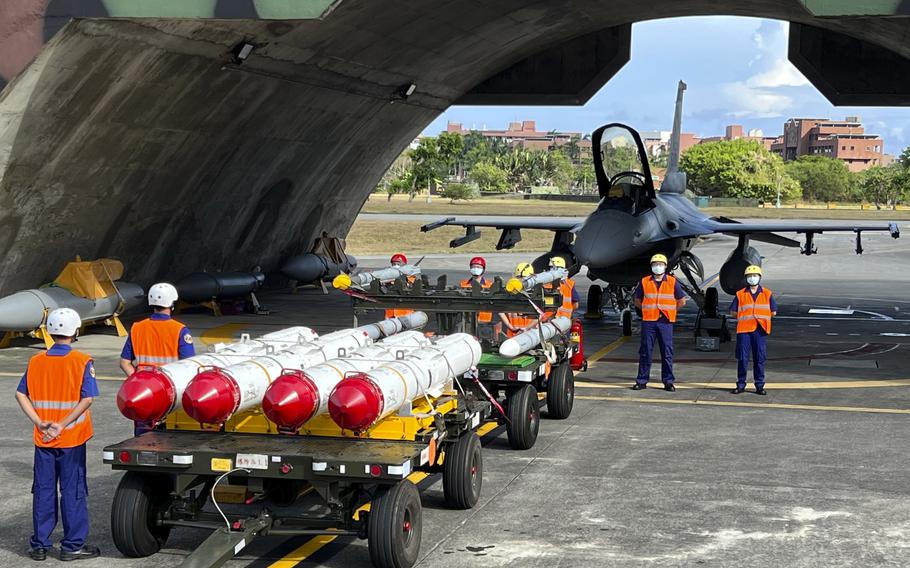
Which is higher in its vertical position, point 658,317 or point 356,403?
point 356,403

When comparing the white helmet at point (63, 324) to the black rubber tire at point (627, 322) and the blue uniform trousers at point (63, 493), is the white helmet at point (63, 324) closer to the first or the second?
the blue uniform trousers at point (63, 493)

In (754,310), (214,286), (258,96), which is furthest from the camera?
(214,286)

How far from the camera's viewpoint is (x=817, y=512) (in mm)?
10133

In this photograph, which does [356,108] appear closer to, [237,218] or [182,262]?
[237,218]

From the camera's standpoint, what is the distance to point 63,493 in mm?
8656

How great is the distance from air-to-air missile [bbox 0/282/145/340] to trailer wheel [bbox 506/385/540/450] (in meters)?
11.6

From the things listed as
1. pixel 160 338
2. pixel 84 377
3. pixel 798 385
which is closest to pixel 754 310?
pixel 798 385

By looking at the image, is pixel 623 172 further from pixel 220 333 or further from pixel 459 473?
pixel 459 473

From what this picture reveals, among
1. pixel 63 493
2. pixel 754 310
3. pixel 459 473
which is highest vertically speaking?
pixel 754 310

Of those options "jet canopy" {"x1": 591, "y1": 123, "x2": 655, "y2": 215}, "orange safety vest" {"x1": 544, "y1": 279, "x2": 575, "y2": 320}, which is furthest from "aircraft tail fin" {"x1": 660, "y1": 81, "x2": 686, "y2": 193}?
"orange safety vest" {"x1": 544, "y1": 279, "x2": 575, "y2": 320}

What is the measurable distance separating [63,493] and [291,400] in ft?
6.61

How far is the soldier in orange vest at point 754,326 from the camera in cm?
1698

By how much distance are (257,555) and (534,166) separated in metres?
174

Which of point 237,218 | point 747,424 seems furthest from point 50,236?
point 747,424
